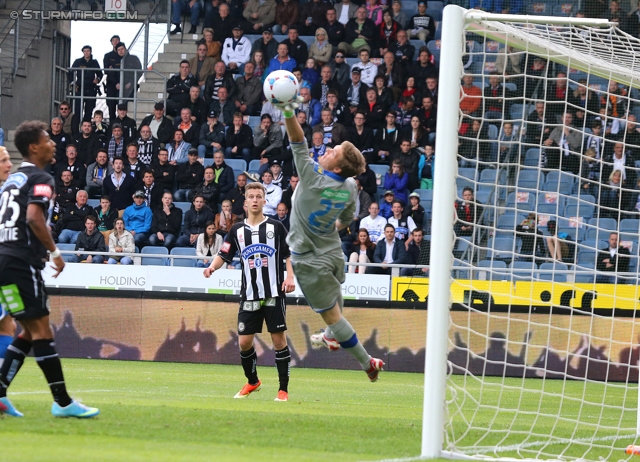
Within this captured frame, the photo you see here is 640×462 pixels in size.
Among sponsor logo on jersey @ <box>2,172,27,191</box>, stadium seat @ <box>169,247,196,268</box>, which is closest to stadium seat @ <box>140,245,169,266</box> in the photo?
stadium seat @ <box>169,247,196,268</box>

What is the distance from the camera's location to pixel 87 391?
10.4 metres

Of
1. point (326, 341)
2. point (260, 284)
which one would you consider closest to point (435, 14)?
point (260, 284)

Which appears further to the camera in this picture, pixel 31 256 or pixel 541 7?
pixel 541 7

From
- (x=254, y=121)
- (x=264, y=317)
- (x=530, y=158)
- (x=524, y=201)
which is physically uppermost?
(x=254, y=121)

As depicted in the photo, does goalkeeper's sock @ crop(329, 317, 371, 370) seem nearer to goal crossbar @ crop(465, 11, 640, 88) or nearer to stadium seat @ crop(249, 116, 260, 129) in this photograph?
goal crossbar @ crop(465, 11, 640, 88)

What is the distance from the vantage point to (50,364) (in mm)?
6879

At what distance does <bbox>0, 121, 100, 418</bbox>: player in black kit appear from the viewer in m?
6.81

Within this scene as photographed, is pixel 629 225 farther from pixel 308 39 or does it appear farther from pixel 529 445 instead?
pixel 308 39

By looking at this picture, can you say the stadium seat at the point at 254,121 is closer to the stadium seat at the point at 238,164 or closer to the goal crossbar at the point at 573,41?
the stadium seat at the point at 238,164

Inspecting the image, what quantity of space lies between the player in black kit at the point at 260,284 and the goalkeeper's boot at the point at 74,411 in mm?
3127

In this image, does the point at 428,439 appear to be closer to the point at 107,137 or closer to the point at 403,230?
the point at 403,230

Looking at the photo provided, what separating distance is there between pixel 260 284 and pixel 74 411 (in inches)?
135

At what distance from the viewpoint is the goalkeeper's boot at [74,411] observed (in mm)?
7051

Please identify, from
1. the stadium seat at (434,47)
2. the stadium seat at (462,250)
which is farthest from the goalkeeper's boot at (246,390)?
the stadium seat at (434,47)
